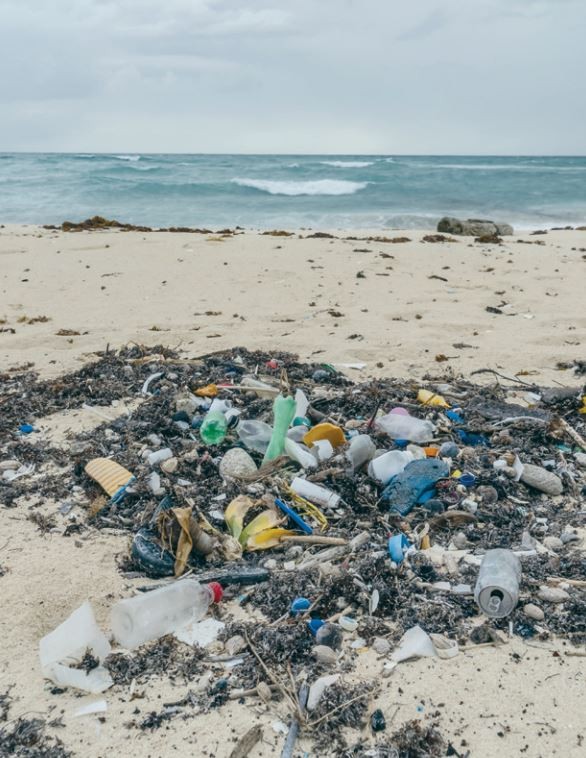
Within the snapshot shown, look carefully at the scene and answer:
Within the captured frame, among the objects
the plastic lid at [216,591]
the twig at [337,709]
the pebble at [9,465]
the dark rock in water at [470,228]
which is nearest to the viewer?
the twig at [337,709]

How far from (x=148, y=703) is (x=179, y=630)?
0.94ft

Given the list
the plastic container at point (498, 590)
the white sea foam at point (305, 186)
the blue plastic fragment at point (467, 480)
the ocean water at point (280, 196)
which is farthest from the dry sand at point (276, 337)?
the white sea foam at point (305, 186)

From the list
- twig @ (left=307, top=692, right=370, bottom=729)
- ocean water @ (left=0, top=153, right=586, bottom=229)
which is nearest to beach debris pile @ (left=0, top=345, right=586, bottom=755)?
twig @ (left=307, top=692, right=370, bottom=729)

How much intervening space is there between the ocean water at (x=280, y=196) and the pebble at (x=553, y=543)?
15063 millimetres

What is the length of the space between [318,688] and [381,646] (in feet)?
0.78

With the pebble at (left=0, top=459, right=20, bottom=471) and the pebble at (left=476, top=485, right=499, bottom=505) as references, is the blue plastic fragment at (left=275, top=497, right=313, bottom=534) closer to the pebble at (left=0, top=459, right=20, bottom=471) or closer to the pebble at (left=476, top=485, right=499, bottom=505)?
the pebble at (left=476, top=485, right=499, bottom=505)

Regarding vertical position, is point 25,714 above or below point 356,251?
below

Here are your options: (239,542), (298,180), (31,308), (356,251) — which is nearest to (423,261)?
(356,251)

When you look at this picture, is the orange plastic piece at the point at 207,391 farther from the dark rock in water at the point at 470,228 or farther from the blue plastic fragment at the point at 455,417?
the dark rock in water at the point at 470,228

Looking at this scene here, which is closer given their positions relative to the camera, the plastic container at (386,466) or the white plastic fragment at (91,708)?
the white plastic fragment at (91,708)

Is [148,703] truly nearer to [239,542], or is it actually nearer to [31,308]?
[239,542]

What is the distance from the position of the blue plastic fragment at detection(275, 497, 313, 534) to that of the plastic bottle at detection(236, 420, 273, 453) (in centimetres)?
50

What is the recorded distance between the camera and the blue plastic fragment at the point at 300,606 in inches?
80.4

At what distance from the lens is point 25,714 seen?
1697mm
